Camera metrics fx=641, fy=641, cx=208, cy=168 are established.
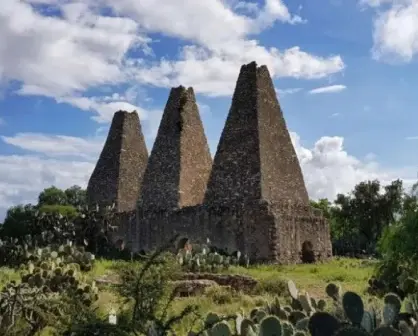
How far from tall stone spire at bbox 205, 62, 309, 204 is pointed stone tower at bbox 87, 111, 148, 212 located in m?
9.72

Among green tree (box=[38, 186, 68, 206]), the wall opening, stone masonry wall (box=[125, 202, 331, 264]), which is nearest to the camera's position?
stone masonry wall (box=[125, 202, 331, 264])

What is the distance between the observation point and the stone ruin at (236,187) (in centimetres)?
2344

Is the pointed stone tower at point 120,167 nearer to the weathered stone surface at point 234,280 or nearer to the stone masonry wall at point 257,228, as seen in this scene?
the stone masonry wall at point 257,228

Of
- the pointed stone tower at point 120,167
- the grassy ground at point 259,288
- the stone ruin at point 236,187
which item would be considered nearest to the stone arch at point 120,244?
the stone ruin at point 236,187

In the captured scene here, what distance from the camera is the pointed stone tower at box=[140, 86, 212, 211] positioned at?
27.1 metres

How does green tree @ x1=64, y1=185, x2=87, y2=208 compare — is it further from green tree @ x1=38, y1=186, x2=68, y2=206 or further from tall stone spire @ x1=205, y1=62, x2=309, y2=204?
tall stone spire @ x1=205, y1=62, x2=309, y2=204

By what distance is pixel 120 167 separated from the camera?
111 feet

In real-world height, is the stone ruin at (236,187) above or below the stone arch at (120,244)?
above

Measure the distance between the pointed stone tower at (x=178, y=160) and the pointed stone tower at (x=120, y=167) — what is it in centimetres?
543

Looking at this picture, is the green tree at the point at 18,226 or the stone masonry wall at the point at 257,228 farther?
the green tree at the point at 18,226

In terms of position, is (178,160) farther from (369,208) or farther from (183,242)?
(369,208)

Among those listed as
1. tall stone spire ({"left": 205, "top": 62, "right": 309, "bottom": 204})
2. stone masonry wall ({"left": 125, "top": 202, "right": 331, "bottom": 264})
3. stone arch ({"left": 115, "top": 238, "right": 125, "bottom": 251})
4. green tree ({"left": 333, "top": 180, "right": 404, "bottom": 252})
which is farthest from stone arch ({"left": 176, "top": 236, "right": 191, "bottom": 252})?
green tree ({"left": 333, "top": 180, "right": 404, "bottom": 252})

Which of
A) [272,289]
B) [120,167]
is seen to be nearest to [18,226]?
[120,167]

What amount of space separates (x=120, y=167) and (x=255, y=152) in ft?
38.4
